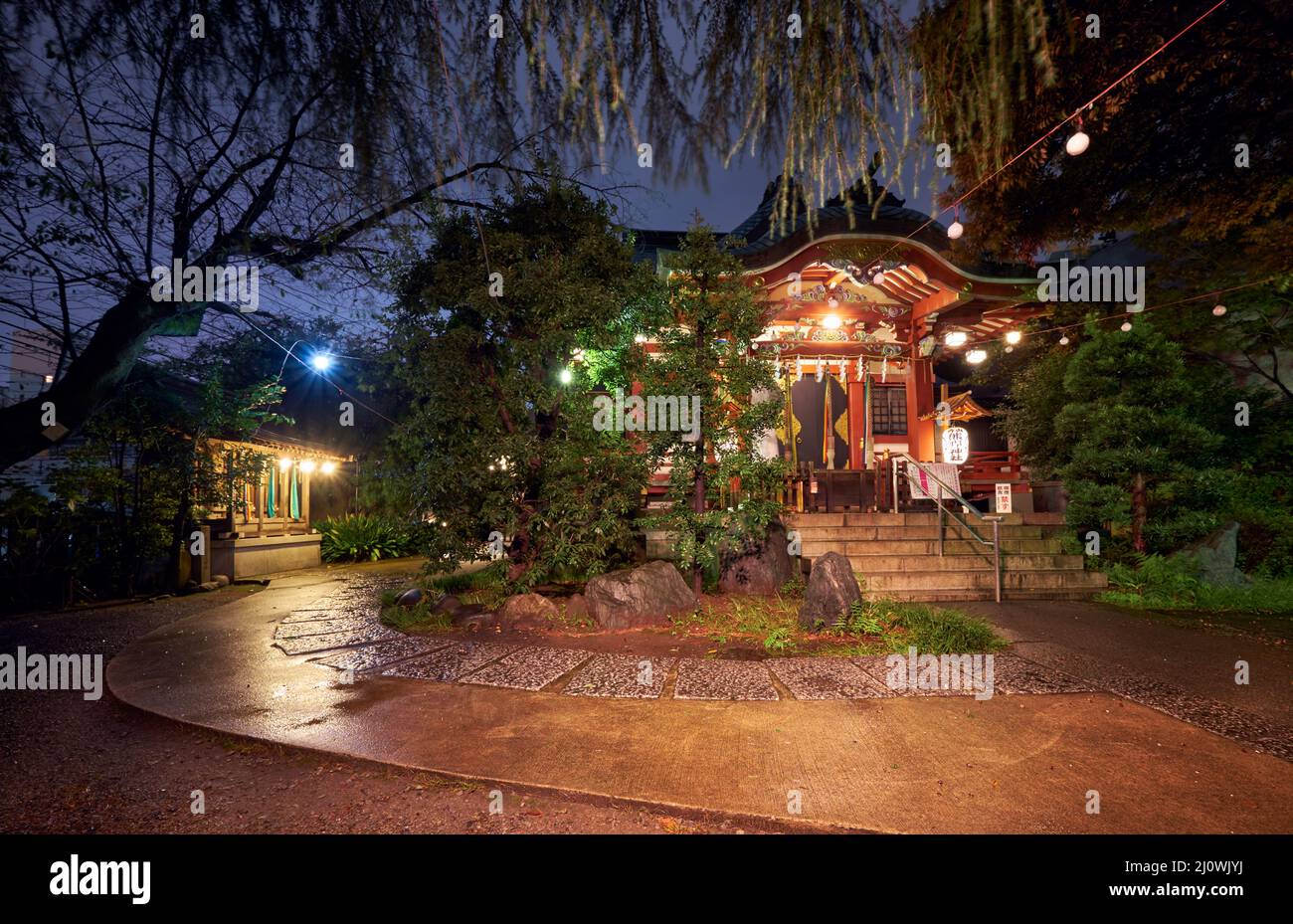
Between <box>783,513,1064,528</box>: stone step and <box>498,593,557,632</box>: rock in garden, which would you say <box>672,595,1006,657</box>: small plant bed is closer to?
<box>498,593,557,632</box>: rock in garden

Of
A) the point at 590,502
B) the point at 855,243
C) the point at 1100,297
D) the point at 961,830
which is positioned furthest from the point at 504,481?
the point at 1100,297

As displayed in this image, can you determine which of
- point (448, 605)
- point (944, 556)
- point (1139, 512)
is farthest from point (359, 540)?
point (1139, 512)

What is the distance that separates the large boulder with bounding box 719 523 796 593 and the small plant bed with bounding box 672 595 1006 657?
86 cm

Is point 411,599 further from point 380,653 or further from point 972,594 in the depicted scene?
point 972,594

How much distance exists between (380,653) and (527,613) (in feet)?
5.63

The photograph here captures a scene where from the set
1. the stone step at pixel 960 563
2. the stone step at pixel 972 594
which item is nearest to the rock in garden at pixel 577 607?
the stone step at pixel 972 594

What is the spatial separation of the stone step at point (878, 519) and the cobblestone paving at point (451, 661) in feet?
16.6

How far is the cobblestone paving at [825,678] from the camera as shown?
4184 millimetres

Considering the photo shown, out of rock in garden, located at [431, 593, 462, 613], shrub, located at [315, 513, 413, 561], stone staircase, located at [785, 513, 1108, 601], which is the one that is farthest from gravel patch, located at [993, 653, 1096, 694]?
shrub, located at [315, 513, 413, 561]

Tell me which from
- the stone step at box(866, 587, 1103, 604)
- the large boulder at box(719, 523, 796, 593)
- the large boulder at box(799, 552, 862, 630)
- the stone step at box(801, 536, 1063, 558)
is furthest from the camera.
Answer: the stone step at box(801, 536, 1063, 558)

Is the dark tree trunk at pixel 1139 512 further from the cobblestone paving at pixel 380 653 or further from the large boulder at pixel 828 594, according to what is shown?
the cobblestone paving at pixel 380 653

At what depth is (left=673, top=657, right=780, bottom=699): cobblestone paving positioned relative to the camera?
4.20m

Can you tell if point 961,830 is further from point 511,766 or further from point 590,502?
point 590,502

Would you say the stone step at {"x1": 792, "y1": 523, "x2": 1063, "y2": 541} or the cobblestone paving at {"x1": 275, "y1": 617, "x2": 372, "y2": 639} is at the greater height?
the stone step at {"x1": 792, "y1": 523, "x2": 1063, "y2": 541}
